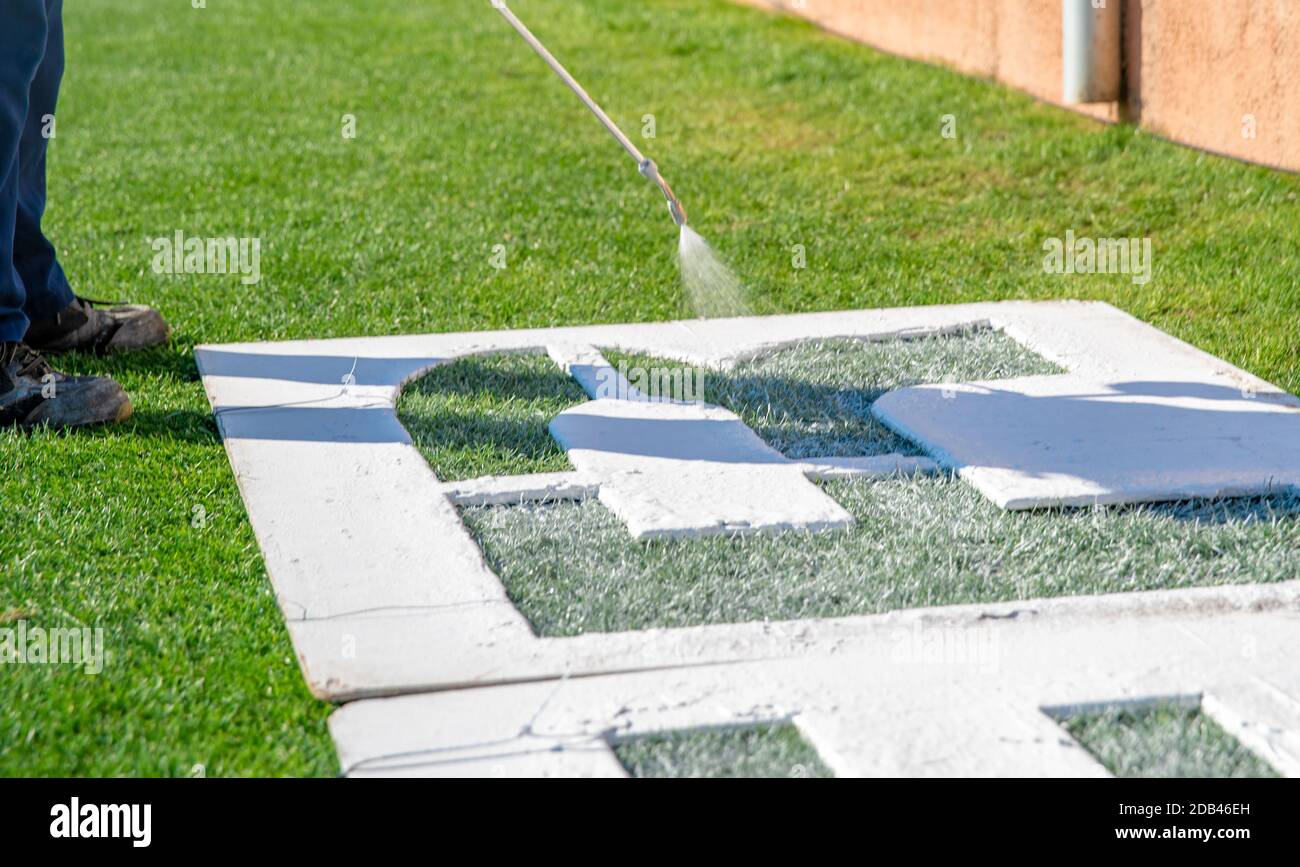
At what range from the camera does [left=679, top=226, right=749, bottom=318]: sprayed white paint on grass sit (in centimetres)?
529

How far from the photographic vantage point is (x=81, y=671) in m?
2.79

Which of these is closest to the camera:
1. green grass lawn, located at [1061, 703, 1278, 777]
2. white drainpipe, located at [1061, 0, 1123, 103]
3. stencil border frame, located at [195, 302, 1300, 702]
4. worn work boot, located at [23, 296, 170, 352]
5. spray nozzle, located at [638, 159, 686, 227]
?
green grass lawn, located at [1061, 703, 1278, 777]

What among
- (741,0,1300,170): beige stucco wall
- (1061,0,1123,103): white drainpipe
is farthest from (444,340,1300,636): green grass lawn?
(1061,0,1123,103): white drainpipe

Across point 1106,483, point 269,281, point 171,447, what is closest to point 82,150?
point 269,281

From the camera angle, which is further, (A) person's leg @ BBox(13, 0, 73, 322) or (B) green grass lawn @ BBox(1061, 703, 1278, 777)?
(A) person's leg @ BBox(13, 0, 73, 322)

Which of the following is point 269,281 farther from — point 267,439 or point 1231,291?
point 1231,291

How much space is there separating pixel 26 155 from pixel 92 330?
555 millimetres

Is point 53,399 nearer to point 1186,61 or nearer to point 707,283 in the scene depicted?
point 707,283

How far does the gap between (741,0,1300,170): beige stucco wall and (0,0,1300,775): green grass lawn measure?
0.15 meters

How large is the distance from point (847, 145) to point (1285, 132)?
78.0 inches

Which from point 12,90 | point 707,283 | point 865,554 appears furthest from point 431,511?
point 707,283

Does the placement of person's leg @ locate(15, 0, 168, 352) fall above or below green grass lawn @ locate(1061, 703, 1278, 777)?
above

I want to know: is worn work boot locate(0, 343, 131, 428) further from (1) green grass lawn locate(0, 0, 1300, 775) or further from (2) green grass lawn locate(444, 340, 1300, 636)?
(2) green grass lawn locate(444, 340, 1300, 636)

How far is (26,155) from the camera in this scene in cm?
454
